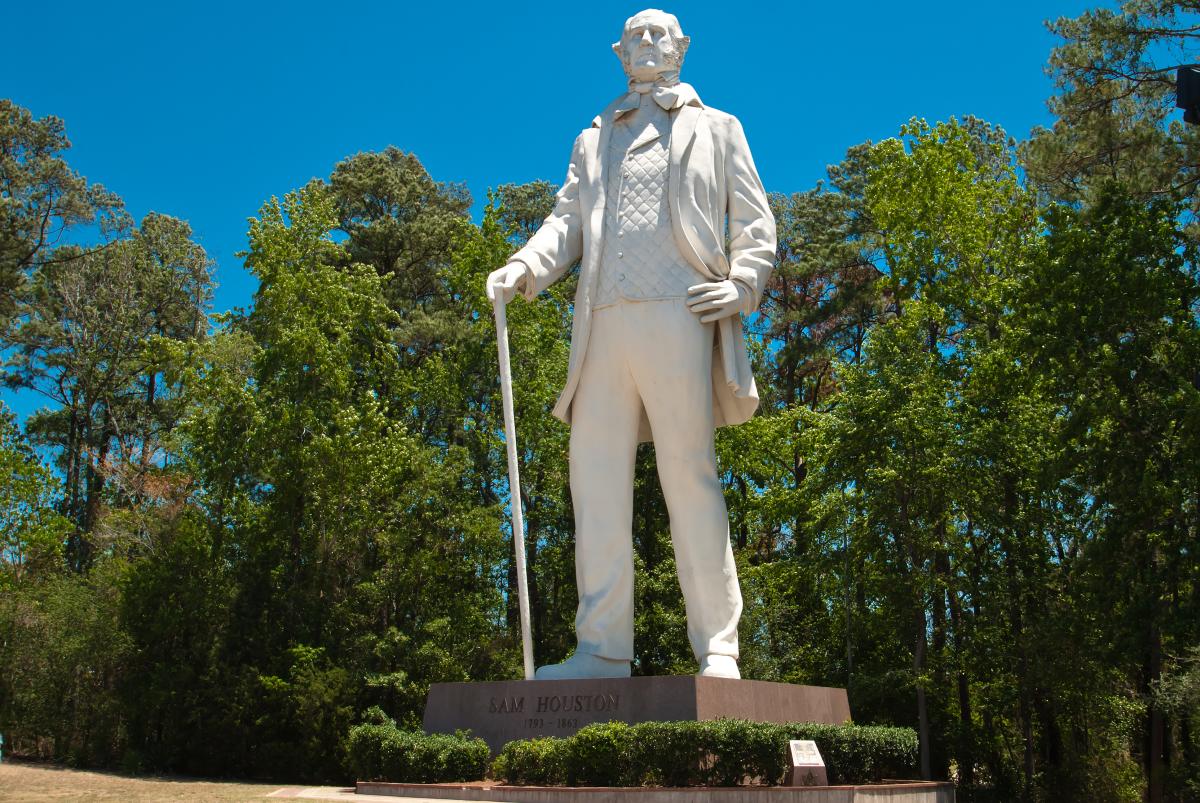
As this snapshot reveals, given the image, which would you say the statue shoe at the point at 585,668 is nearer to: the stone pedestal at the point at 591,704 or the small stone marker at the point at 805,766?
the stone pedestal at the point at 591,704

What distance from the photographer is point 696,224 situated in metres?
9.98

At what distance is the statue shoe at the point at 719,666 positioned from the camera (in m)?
9.20

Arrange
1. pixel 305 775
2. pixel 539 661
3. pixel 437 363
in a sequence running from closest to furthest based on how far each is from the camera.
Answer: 1. pixel 305 775
2. pixel 539 661
3. pixel 437 363

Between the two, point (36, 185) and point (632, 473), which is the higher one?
point (36, 185)

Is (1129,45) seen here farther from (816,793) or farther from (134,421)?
(134,421)

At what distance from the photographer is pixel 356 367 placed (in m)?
25.1

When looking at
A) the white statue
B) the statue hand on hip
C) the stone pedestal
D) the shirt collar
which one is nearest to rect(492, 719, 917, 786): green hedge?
the stone pedestal

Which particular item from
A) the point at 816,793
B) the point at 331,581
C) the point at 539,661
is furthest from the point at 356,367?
the point at 816,793

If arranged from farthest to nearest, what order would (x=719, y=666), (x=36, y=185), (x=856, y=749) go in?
(x=36, y=185)
(x=719, y=666)
(x=856, y=749)

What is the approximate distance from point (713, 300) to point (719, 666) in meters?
2.86

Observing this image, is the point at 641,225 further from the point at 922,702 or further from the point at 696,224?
the point at 922,702

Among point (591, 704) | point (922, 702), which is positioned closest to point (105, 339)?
point (922, 702)

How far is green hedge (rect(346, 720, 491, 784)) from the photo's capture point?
28.6ft

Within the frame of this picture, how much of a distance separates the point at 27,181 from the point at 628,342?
80.6 feet
